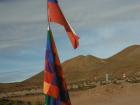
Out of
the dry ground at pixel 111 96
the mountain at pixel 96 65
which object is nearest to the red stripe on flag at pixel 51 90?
the dry ground at pixel 111 96

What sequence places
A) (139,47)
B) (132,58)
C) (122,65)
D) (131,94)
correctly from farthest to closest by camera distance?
(139,47) → (132,58) → (122,65) → (131,94)

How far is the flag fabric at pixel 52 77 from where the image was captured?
8805mm

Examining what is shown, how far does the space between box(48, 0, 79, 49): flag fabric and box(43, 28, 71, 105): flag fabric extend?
10.5 inches

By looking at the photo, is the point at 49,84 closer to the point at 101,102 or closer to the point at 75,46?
the point at 75,46

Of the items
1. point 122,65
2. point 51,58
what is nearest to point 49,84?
point 51,58

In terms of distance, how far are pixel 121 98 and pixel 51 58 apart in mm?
22429

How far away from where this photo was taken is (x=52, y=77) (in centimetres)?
883

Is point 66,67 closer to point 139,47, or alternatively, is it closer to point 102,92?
point 139,47

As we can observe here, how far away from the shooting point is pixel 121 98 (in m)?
30.8

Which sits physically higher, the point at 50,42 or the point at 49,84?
the point at 50,42

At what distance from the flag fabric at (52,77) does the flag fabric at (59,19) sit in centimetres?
27

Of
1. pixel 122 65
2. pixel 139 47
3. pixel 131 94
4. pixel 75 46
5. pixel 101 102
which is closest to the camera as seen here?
pixel 75 46

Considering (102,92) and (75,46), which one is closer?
(75,46)

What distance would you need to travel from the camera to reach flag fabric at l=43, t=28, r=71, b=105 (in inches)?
347
